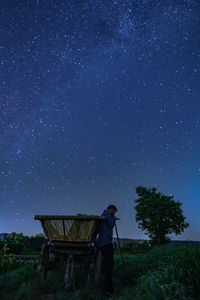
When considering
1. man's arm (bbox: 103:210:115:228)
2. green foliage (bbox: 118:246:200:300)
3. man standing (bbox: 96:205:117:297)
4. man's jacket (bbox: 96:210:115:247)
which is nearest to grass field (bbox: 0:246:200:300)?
green foliage (bbox: 118:246:200:300)

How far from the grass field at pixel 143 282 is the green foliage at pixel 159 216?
730 inches

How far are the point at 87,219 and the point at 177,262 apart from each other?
2220 millimetres

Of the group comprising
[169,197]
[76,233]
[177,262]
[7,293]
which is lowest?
[7,293]

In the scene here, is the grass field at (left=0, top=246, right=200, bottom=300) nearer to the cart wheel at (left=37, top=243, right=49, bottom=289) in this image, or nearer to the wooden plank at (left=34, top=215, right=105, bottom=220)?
the cart wheel at (left=37, top=243, right=49, bottom=289)

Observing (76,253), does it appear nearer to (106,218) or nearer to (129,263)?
(106,218)

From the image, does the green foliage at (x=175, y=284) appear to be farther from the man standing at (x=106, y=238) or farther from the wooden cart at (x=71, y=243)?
the wooden cart at (x=71, y=243)

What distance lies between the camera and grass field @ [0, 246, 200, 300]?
167 inches

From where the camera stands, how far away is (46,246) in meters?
6.91

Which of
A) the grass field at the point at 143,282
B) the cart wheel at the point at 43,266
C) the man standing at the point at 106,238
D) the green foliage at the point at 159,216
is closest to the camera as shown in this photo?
the grass field at the point at 143,282

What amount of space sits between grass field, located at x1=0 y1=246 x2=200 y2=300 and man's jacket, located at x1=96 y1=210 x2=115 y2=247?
109 cm

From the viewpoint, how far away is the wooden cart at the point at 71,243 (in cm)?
626

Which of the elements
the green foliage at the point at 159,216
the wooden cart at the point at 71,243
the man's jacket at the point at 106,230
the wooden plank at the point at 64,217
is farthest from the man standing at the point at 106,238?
the green foliage at the point at 159,216

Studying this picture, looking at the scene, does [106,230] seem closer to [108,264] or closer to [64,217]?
[108,264]

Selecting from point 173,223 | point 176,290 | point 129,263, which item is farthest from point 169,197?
point 176,290
